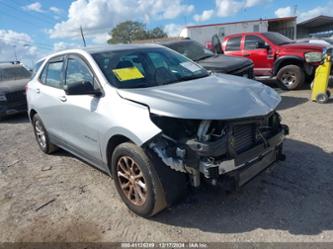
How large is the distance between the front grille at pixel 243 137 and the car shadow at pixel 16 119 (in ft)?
24.0

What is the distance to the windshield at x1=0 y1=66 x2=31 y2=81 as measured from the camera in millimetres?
9742

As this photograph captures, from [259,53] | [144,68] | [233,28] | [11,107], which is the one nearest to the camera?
[144,68]

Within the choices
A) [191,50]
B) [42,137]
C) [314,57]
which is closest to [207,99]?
[42,137]

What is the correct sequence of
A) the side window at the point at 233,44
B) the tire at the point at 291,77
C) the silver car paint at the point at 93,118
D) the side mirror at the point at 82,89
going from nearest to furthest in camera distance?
the silver car paint at the point at 93,118 → the side mirror at the point at 82,89 → the tire at the point at 291,77 → the side window at the point at 233,44

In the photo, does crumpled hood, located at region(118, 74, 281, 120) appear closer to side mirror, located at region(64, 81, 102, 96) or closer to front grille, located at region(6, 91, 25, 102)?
side mirror, located at region(64, 81, 102, 96)

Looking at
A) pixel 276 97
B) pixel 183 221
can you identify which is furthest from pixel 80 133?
pixel 276 97

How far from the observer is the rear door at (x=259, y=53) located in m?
9.27

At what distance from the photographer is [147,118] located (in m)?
2.78

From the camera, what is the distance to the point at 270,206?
3.16 meters

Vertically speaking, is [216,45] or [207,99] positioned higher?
[216,45]

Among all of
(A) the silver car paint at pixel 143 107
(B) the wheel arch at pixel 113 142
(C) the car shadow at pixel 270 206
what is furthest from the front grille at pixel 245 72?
(B) the wheel arch at pixel 113 142

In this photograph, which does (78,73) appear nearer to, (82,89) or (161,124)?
(82,89)

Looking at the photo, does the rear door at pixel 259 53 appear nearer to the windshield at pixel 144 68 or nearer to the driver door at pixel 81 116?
the windshield at pixel 144 68

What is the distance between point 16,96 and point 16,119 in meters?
0.82
